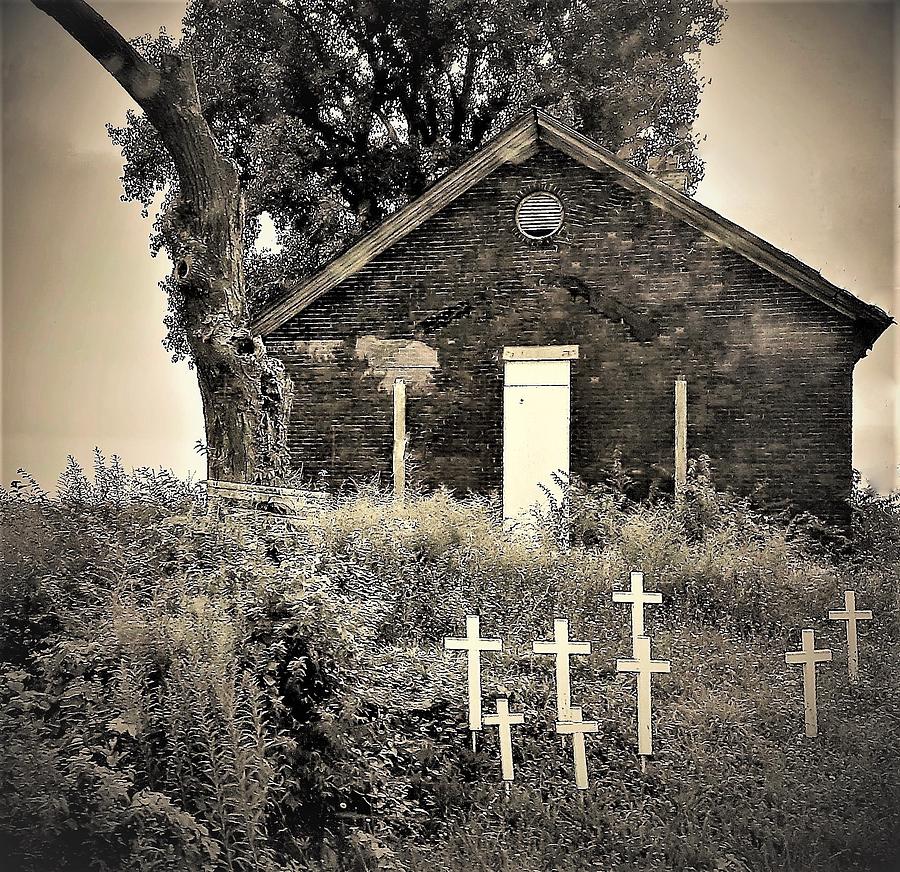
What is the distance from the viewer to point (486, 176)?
21.5ft

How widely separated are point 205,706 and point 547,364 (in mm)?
2860

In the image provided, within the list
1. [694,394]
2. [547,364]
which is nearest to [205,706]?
[547,364]

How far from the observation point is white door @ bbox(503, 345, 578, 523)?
6.14 m

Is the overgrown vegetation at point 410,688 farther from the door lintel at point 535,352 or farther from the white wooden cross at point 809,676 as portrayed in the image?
the door lintel at point 535,352

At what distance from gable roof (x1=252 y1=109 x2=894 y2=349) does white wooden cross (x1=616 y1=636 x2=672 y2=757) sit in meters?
2.50

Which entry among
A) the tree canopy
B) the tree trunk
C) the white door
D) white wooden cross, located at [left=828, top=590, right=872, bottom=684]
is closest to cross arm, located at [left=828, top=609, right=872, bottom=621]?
white wooden cross, located at [left=828, top=590, right=872, bottom=684]

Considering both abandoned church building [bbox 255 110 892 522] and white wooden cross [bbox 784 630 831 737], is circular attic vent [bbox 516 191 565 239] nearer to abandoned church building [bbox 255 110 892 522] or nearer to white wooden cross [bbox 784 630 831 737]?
abandoned church building [bbox 255 110 892 522]

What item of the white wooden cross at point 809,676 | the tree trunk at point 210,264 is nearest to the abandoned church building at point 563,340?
the tree trunk at point 210,264

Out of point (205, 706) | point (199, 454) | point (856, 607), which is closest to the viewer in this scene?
point (205, 706)

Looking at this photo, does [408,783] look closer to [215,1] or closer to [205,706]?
[205,706]

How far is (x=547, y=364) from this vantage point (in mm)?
6297

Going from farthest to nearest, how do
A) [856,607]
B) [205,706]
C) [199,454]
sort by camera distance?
[199,454]
[856,607]
[205,706]

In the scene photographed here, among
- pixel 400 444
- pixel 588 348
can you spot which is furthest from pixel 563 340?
pixel 400 444

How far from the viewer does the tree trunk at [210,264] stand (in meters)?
6.28
